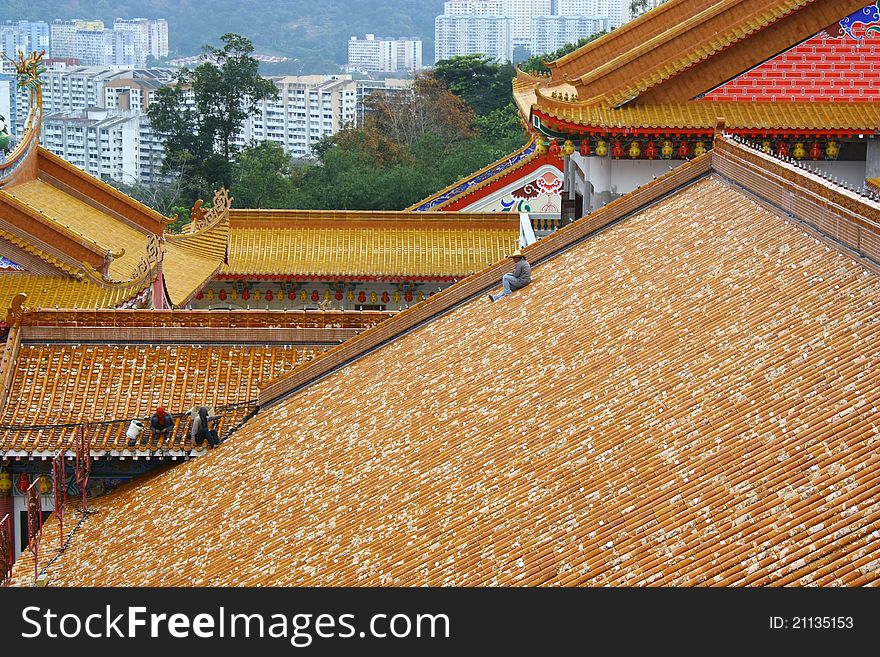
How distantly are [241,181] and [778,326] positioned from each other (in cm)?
5044

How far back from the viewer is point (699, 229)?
16438mm

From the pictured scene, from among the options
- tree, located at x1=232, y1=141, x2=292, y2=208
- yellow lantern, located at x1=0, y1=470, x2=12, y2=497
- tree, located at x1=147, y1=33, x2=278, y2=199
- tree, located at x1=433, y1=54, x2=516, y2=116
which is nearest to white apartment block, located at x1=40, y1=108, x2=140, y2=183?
tree, located at x1=433, y1=54, x2=516, y2=116

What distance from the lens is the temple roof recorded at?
23.1 m

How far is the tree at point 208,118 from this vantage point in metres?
67.6

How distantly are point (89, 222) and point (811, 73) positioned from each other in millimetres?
12700

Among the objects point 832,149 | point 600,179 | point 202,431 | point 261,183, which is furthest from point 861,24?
point 261,183

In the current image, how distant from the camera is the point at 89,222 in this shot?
26719mm

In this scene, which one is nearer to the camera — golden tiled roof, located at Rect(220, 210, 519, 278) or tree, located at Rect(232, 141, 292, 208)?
golden tiled roof, located at Rect(220, 210, 519, 278)

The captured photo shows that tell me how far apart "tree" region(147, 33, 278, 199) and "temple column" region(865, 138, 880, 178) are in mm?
46117

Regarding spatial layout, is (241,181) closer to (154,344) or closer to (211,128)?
(211,128)

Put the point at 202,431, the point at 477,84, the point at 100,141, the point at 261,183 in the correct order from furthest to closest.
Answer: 1. the point at 100,141
2. the point at 477,84
3. the point at 261,183
4. the point at 202,431

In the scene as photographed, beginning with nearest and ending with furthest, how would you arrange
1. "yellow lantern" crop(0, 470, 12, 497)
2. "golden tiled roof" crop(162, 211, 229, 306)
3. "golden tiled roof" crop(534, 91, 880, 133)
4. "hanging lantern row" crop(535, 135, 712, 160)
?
"yellow lantern" crop(0, 470, 12, 497) → "golden tiled roof" crop(534, 91, 880, 133) → "hanging lantern row" crop(535, 135, 712, 160) → "golden tiled roof" crop(162, 211, 229, 306)

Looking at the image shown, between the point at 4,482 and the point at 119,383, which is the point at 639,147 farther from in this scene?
the point at 4,482

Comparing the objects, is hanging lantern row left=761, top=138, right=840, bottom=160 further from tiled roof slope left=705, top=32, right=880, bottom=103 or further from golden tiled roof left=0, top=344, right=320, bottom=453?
golden tiled roof left=0, top=344, right=320, bottom=453
